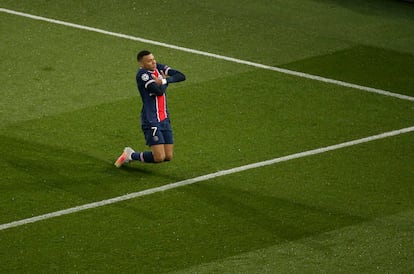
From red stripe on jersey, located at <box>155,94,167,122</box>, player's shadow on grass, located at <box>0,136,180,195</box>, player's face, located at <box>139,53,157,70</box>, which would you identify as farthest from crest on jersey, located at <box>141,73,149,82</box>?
player's shadow on grass, located at <box>0,136,180,195</box>

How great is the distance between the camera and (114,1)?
76.0 feet

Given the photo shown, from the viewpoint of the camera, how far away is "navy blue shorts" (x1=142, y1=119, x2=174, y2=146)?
619 inches

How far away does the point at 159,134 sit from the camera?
15.8 m

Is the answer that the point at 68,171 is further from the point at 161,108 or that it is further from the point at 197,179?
the point at 197,179

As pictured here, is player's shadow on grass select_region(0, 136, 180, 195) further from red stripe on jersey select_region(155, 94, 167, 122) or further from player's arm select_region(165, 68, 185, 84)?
player's arm select_region(165, 68, 185, 84)

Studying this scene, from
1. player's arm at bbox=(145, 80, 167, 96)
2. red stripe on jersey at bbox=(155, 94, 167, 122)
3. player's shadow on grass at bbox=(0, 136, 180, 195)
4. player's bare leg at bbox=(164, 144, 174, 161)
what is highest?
player's arm at bbox=(145, 80, 167, 96)

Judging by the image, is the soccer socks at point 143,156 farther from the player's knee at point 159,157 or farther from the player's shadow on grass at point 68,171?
the player's shadow on grass at point 68,171

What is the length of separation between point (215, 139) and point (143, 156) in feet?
4.58

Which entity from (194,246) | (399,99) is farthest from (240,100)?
(194,246)

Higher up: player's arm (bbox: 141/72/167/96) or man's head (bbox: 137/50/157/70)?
man's head (bbox: 137/50/157/70)

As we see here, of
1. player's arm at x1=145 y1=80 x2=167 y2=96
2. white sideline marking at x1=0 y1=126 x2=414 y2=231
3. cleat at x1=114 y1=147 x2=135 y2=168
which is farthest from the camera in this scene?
cleat at x1=114 y1=147 x2=135 y2=168

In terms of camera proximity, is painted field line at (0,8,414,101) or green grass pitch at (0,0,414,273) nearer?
green grass pitch at (0,0,414,273)

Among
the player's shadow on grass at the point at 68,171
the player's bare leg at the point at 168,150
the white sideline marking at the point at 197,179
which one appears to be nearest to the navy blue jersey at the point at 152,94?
the player's bare leg at the point at 168,150

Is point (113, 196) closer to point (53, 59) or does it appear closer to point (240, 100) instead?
point (240, 100)
